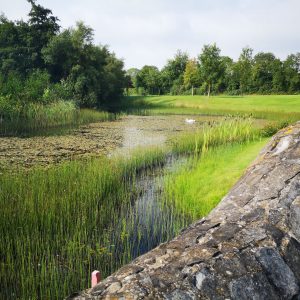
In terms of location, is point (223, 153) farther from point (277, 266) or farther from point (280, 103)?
point (280, 103)

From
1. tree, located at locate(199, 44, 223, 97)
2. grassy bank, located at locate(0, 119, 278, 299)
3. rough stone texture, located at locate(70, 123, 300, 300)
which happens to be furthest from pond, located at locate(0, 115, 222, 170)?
tree, located at locate(199, 44, 223, 97)

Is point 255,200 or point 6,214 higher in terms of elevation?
point 255,200

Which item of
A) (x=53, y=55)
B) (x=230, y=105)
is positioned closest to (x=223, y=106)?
(x=230, y=105)

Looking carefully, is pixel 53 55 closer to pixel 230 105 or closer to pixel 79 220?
pixel 230 105

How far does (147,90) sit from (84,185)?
55101 mm

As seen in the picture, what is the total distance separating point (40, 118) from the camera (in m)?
17.4

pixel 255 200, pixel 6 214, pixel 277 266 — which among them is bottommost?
pixel 6 214

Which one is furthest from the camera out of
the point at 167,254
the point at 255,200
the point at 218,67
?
the point at 218,67

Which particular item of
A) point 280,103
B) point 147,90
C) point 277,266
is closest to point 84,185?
point 277,266

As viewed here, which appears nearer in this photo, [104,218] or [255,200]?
[255,200]

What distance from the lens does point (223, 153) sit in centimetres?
984

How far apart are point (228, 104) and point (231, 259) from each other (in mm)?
35065

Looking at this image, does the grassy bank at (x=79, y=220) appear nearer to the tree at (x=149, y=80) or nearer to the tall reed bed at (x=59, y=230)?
the tall reed bed at (x=59, y=230)

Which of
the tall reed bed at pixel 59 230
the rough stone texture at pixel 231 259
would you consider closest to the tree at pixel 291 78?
the tall reed bed at pixel 59 230
